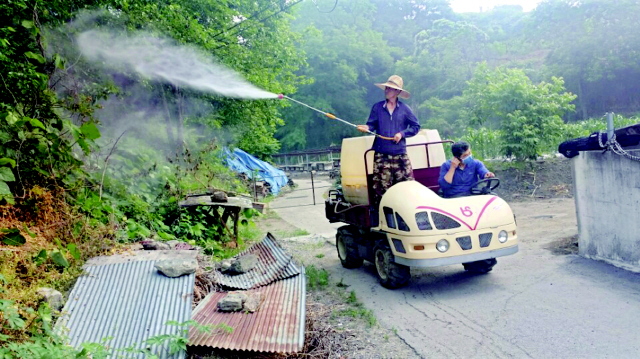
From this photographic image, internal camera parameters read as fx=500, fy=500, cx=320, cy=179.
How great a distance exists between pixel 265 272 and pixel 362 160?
2.80m

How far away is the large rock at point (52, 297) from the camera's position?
15.8ft

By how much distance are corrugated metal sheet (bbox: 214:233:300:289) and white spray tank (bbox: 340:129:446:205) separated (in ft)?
6.22

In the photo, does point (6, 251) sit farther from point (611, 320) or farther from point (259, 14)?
point (259, 14)

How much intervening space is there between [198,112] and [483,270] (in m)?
14.5

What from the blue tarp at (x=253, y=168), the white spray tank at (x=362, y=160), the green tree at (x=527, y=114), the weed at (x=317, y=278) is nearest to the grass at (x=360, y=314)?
the weed at (x=317, y=278)

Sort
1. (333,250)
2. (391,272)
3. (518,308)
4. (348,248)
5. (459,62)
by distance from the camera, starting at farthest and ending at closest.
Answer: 1. (459,62)
2. (333,250)
3. (348,248)
4. (391,272)
5. (518,308)

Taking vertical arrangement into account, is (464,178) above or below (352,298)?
above

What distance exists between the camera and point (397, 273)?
7.29 metres

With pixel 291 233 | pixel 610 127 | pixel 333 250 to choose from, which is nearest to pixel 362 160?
pixel 333 250

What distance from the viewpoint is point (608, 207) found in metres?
7.75

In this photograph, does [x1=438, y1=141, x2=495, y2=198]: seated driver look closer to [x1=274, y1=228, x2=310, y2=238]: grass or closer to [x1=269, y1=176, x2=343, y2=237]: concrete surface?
[x1=269, y1=176, x2=343, y2=237]: concrete surface

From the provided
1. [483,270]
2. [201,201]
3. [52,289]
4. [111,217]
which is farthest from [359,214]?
[52,289]

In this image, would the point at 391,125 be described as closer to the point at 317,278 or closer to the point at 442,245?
the point at 442,245

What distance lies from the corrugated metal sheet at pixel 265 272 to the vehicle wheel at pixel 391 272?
5.01 ft
